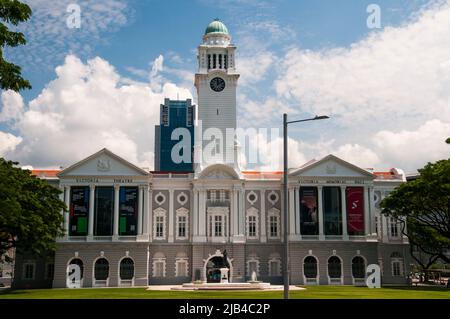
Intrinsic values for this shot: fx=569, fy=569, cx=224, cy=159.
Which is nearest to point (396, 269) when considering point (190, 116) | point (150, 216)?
point (150, 216)

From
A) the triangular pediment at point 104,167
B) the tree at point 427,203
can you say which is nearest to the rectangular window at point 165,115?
the triangular pediment at point 104,167

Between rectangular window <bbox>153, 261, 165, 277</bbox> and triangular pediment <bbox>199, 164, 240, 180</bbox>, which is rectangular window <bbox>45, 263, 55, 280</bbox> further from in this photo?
triangular pediment <bbox>199, 164, 240, 180</bbox>

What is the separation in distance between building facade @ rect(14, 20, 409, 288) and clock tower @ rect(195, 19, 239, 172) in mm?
1093

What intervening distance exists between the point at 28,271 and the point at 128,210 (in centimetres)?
1228

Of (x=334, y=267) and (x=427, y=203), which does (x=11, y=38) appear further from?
(x=334, y=267)

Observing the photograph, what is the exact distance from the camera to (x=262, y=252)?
61.0 metres

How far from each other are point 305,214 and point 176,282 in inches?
603

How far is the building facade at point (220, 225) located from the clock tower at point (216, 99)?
43.0 inches

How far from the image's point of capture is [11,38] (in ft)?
70.1

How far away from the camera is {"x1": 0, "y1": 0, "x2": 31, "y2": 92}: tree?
21109mm

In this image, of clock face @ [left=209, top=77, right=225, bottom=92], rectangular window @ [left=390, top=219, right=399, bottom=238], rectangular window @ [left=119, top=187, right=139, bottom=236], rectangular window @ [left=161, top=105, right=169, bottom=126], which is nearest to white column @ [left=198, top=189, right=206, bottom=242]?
rectangular window @ [left=119, top=187, right=139, bottom=236]

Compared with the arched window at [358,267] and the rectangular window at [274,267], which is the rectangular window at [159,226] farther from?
the arched window at [358,267]
